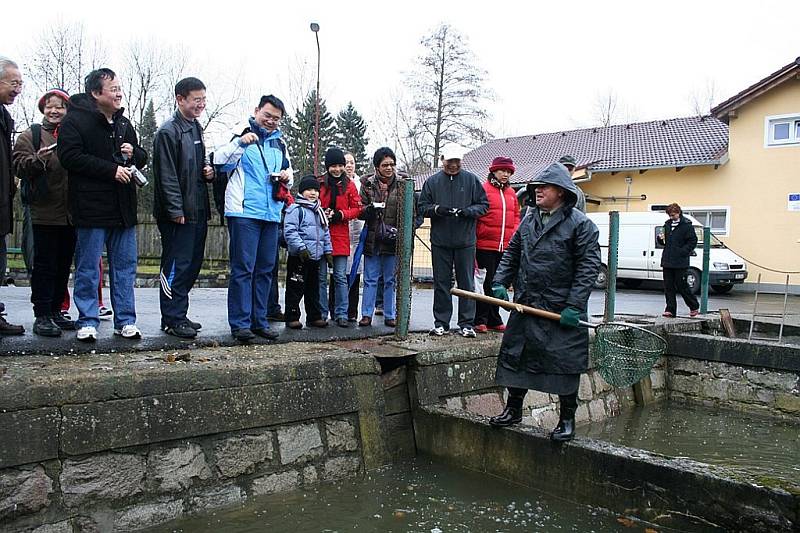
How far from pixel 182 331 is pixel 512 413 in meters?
2.72

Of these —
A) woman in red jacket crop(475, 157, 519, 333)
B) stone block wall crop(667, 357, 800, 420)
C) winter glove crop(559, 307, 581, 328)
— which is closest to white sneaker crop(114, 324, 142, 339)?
winter glove crop(559, 307, 581, 328)

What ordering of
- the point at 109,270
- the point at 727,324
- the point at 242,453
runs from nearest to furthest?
the point at 242,453
the point at 109,270
the point at 727,324

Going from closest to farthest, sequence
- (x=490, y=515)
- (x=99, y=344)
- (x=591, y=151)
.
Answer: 1. (x=490, y=515)
2. (x=99, y=344)
3. (x=591, y=151)

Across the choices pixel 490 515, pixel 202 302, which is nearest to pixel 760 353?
pixel 490 515

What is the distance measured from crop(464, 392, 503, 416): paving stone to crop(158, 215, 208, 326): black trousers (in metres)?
2.62

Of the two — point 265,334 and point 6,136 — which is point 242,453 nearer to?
point 265,334

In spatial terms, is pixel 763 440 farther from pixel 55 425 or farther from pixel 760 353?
pixel 55 425

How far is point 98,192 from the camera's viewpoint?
5238mm

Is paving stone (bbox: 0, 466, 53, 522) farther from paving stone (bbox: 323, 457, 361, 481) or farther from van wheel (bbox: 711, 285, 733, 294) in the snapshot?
van wheel (bbox: 711, 285, 733, 294)

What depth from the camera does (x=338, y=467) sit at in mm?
5289

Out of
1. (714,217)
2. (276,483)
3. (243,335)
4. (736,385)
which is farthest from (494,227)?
(714,217)

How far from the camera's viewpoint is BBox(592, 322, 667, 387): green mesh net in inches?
221

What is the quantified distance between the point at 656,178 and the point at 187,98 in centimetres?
2235

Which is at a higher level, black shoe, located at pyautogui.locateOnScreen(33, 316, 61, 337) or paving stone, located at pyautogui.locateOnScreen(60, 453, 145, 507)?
black shoe, located at pyautogui.locateOnScreen(33, 316, 61, 337)
